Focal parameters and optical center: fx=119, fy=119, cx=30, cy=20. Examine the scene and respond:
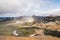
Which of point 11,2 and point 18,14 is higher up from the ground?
point 11,2

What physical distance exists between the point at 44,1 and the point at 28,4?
37 cm

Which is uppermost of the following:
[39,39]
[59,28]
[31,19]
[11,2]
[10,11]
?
[11,2]

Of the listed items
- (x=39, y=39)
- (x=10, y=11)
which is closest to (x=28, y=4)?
(x=10, y=11)

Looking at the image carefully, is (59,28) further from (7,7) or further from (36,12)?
(7,7)

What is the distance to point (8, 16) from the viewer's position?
8.78 feet

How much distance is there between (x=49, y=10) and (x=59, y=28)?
454mm

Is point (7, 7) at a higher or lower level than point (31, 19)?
higher

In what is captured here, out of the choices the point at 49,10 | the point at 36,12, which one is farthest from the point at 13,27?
the point at 49,10

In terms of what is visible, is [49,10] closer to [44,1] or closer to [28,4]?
[44,1]

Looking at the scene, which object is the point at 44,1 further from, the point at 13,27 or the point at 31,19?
the point at 13,27

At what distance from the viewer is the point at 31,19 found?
2635 mm

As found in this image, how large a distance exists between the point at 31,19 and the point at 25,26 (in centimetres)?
20

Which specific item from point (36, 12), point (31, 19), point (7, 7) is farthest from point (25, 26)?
point (7, 7)

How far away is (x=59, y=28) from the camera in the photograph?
99.4 inches
